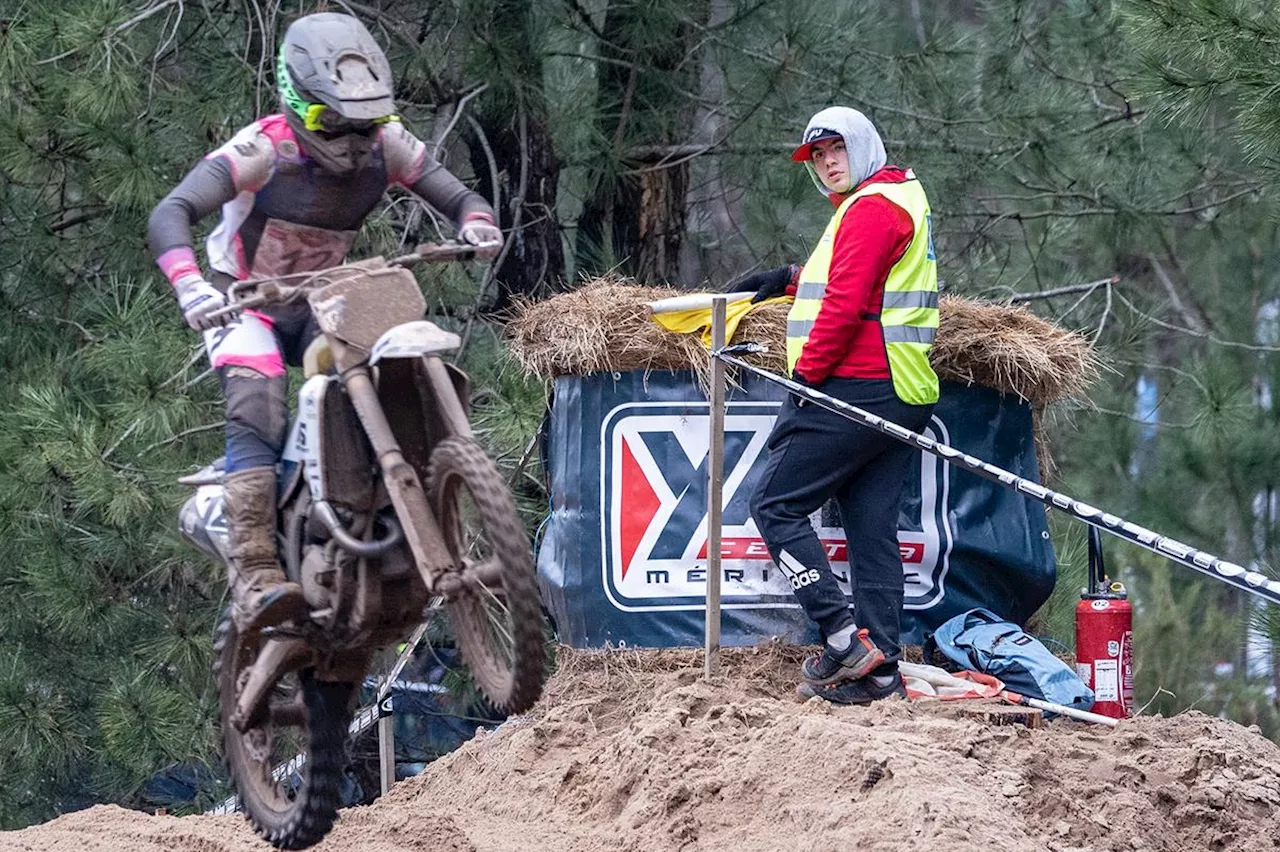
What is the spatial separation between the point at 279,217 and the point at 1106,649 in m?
3.66

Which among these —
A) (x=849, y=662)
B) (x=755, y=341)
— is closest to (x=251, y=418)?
(x=849, y=662)

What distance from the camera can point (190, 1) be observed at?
9.05 m

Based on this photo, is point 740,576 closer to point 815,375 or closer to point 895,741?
point 815,375

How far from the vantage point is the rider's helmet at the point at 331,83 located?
447cm

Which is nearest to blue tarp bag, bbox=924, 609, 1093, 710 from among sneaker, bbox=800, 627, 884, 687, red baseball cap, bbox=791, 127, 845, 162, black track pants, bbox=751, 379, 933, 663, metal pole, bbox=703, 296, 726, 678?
black track pants, bbox=751, 379, 933, 663

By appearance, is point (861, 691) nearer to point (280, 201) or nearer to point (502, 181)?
point (280, 201)

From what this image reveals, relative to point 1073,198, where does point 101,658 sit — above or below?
below

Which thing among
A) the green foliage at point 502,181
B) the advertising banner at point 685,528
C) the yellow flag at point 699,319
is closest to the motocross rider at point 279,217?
the yellow flag at point 699,319

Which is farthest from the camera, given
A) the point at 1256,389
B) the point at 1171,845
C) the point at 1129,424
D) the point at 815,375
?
the point at 1129,424

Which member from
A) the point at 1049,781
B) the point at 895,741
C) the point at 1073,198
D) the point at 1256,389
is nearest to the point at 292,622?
the point at 895,741

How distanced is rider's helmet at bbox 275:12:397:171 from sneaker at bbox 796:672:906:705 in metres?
2.75

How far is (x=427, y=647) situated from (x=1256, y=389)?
7.60m

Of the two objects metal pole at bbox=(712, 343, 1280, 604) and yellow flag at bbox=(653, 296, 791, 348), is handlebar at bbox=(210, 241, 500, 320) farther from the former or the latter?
yellow flag at bbox=(653, 296, 791, 348)

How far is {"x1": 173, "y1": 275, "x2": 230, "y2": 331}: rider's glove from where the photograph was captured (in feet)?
14.6
